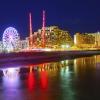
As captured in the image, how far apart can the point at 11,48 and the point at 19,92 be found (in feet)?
231

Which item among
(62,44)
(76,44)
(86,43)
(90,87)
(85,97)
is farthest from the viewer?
(86,43)

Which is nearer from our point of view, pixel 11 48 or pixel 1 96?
pixel 1 96

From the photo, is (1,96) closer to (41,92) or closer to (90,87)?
(41,92)

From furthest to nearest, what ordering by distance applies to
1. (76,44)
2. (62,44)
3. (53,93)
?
(76,44)
(62,44)
(53,93)

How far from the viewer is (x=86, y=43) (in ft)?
643

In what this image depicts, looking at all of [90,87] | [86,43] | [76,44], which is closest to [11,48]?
[90,87]

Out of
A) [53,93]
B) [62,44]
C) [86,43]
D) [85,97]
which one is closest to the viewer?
[85,97]

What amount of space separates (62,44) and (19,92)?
146128mm

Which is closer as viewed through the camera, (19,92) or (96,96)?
(96,96)

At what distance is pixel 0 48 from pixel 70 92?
3020 inches

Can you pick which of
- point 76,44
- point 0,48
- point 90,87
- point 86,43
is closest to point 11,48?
point 0,48

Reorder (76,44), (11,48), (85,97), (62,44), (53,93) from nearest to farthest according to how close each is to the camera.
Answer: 1. (85,97)
2. (53,93)
3. (11,48)
4. (62,44)
5. (76,44)

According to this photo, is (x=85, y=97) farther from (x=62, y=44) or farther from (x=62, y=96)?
(x=62, y=44)

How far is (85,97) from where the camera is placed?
13062 mm
